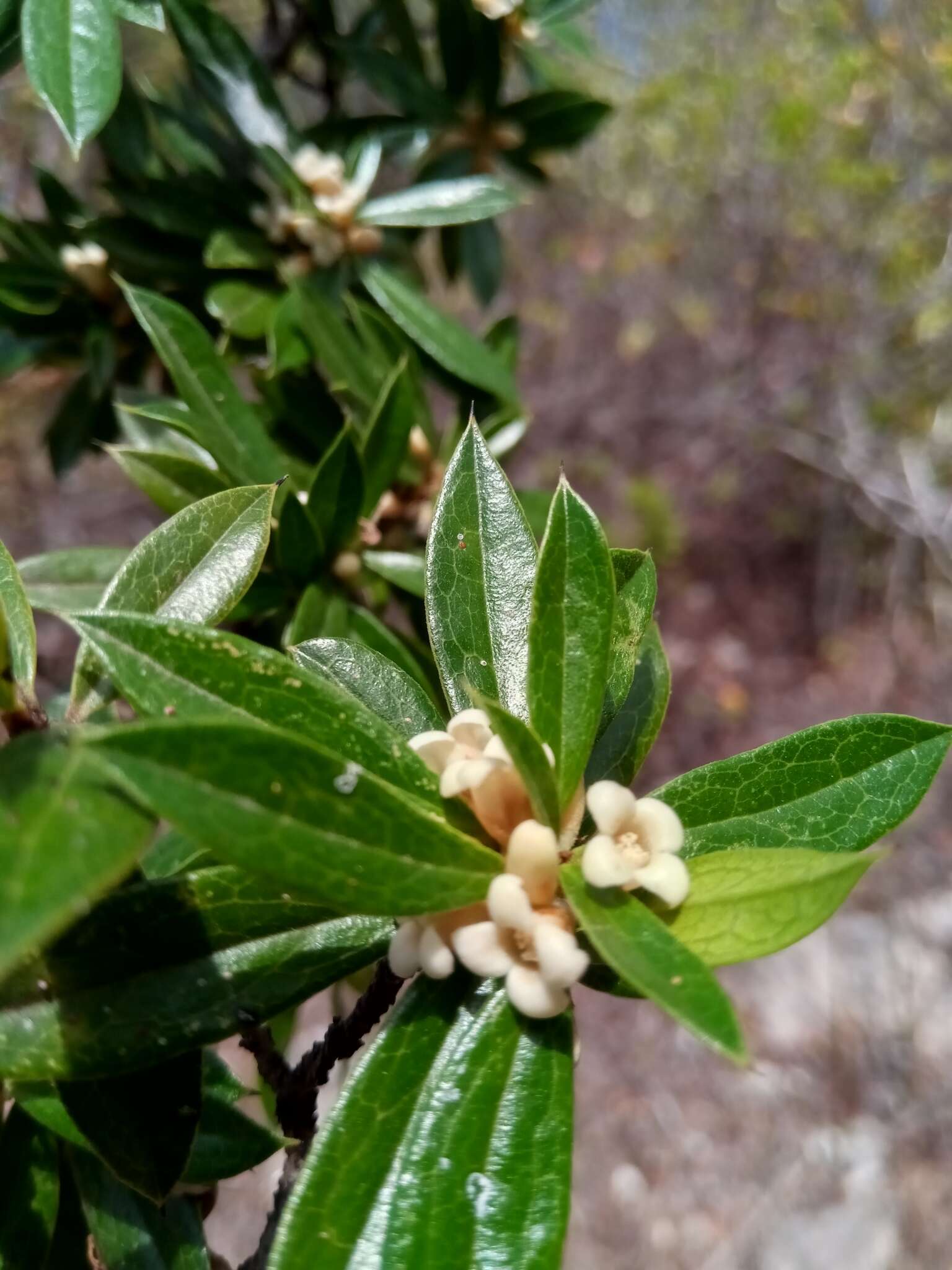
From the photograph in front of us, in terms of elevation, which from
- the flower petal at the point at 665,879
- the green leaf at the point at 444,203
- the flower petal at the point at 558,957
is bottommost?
the flower petal at the point at 558,957

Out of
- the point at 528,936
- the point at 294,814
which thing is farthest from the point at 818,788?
the point at 294,814

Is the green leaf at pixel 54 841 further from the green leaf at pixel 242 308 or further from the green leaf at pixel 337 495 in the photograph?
the green leaf at pixel 242 308

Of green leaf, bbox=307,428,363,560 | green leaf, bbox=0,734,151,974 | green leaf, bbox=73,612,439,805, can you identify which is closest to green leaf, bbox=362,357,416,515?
green leaf, bbox=307,428,363,560

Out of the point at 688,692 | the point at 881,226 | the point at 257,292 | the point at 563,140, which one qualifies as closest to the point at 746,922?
the point at 257,292

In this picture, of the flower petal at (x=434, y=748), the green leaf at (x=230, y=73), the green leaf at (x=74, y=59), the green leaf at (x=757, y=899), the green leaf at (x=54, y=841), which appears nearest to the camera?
the green leaf at (x=54, y=841)

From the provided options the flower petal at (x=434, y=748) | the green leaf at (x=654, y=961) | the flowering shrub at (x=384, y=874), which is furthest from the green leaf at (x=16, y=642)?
the green leaf at (x=654, y=961)

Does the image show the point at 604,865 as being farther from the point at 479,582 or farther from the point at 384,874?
the point at 479,582

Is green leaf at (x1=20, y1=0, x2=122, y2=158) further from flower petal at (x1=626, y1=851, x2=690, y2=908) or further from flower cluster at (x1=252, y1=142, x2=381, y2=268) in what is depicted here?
flower petal at (x1=626, y1=851, x2=690, y2=908)
